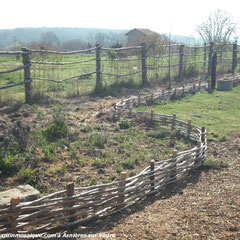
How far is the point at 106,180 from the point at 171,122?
366cm

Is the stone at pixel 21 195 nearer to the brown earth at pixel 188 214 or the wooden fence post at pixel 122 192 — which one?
the brown earth at pixel 188 214

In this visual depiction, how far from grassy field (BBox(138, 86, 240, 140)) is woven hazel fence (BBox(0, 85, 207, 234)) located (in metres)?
3.06

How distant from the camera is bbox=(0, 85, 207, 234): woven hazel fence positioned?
13.0 ft

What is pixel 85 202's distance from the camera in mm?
4543

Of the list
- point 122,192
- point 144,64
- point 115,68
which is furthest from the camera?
point 144,64

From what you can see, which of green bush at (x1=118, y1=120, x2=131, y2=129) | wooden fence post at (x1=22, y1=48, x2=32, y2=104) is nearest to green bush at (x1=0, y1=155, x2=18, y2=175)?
green bush at (x1=118, y1=120, x2=131, y2=129)

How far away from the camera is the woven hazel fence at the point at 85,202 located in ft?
13.0

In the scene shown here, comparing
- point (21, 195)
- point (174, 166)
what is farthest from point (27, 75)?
point (21, 195)

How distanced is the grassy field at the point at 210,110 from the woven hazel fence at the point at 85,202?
3.06 m

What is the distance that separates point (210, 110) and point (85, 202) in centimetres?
782

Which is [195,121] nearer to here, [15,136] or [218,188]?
[218,188]

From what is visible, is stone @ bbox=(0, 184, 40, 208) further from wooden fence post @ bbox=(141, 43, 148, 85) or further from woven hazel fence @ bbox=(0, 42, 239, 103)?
wooden fence post @ bbox=(141, 43, 148, 85)

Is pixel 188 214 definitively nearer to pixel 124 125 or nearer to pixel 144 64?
pixel 124 125

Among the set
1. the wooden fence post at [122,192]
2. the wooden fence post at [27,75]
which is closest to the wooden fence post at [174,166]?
the wooden fence post at [122,192]
